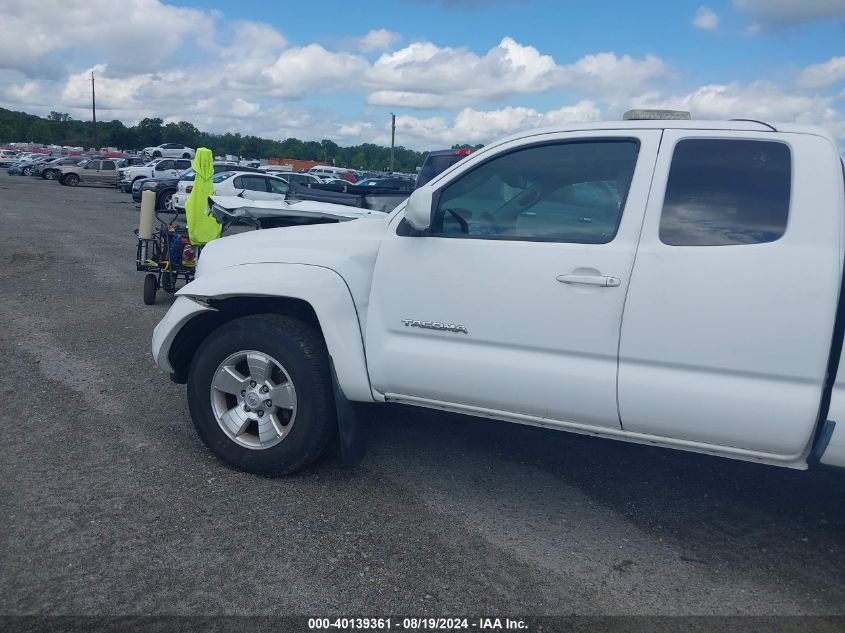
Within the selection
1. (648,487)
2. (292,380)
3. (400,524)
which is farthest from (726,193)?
(292,380)

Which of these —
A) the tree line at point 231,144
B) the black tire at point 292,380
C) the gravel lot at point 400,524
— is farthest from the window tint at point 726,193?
the tree line at point 231,144

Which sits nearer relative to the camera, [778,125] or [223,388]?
[778,125]

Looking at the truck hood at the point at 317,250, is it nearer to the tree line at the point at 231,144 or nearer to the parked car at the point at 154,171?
the parked car at the point at 154,171

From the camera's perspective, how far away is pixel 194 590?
3.18 m

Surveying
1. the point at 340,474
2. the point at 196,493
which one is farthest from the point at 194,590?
the point at 340,474

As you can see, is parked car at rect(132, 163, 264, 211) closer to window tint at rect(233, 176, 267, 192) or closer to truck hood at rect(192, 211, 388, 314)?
window tint at rect(233, 176, 267, 192)

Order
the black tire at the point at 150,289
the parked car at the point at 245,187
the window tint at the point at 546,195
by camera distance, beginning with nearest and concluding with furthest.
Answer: the window tint at the point at 546,195 < the black tire at the point at 150,289 < the parked car at the point at 245,187

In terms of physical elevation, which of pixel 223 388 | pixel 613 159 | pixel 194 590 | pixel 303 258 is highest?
pixel 613 159

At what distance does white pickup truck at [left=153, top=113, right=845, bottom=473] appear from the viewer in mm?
3188

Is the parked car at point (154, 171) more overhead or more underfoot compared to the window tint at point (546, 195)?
more overhead

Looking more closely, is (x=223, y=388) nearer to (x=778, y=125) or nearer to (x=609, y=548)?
(x=609, y=548)

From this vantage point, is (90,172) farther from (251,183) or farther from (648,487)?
(648,487)

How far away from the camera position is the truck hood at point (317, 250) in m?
4.04

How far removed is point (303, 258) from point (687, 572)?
2460 mm
